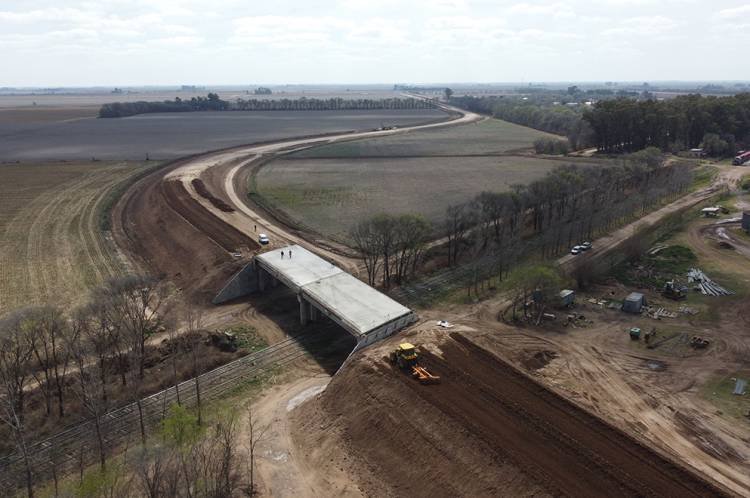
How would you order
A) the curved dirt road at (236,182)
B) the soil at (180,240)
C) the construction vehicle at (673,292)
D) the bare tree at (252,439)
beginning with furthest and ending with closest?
1. the curved dirt road at (236,182)
2. the soil at (180,240)
3. the construction vehicle at (673,292)
4. the bare tree at (252,439)

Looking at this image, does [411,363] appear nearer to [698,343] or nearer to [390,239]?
[390,239]

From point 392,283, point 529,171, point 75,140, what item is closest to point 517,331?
point 392,283

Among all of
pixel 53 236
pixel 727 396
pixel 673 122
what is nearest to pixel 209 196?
pixel 53 236

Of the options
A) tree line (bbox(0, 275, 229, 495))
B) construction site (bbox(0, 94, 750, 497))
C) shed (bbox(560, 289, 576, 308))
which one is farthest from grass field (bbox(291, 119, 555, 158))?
tree line (bbox(0, 275, 229, 495))

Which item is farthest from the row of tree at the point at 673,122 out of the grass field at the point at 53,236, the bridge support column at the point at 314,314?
the grass field at the point at 53,236

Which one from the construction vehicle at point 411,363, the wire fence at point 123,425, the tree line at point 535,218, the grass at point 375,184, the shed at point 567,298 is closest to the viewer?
the wire fence at point 123,425

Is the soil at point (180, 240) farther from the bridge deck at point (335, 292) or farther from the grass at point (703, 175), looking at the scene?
the grass at point (703, 175)

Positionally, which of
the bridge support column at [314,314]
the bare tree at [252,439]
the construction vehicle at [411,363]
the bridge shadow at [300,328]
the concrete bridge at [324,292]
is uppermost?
the concrete bridge at [324,292]
